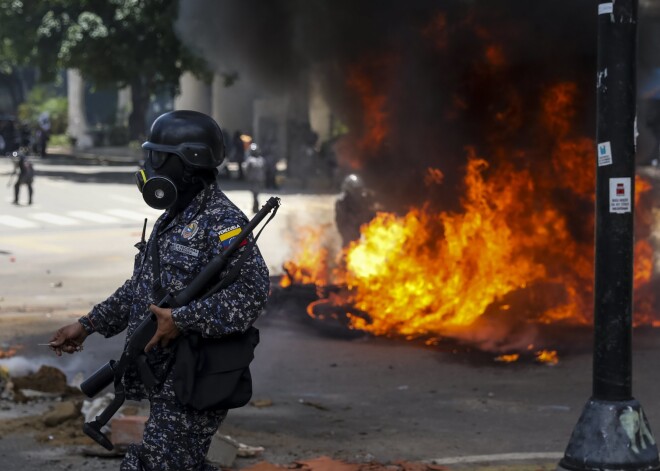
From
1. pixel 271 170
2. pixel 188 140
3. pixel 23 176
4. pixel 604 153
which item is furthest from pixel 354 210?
pixel 271 170

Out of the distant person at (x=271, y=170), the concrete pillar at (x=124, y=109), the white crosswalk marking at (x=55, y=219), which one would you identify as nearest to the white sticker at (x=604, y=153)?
the white crosswalk marking at (x=55, y=219)

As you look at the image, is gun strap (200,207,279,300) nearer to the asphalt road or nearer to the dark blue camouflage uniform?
the dark blue camouflage uniform

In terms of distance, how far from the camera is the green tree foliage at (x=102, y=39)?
1430 inches

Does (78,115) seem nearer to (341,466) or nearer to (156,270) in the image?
(341,466)

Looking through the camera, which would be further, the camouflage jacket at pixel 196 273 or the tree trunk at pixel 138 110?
the tree trunk at pixel 138 110

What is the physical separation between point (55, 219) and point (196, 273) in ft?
71.9

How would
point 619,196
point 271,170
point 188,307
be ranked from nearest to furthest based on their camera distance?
point 188,307 → point 619,196 → point 271,170

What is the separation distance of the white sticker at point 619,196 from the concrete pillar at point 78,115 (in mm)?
52874

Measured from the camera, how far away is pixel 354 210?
1394 centimetres

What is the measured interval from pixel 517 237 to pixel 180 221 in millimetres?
8172

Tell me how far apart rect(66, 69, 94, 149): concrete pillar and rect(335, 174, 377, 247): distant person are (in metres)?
44.5

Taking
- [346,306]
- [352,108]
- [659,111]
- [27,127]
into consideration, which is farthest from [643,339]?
[27,127]

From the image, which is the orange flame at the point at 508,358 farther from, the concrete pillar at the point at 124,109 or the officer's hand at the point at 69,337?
the concrete pillar at the point at 124,109

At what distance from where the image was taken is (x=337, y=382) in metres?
9.27
